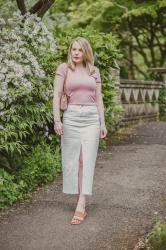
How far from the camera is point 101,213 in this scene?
6.82 metres

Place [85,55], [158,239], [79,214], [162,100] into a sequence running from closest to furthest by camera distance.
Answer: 1. [158,239]
2. [85,55]
3. [79,214]
4. [162,100]

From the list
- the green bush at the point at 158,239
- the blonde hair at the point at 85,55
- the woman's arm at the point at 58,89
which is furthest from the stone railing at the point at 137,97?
the green bush at the point at 158,239

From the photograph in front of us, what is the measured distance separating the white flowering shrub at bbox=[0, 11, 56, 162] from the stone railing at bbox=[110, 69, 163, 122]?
3.22 m

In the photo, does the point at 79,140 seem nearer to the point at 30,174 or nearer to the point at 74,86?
the point at 74,86

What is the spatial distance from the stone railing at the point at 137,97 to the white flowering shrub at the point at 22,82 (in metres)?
3.22

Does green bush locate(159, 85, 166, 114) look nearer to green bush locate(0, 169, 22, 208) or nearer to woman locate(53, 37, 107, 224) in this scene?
green bush locate(0, 169, 22, 208)

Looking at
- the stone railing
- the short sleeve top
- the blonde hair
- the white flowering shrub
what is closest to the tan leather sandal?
the short sleeve top

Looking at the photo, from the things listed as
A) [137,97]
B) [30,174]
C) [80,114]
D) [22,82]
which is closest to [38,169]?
[30,174]

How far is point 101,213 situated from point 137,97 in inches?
357

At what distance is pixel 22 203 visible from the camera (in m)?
7.38

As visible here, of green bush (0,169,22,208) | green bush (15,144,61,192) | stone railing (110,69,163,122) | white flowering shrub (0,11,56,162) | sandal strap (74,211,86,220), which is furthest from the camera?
stone railing (110,69,163,122)

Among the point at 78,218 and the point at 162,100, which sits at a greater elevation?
the point at 162,100

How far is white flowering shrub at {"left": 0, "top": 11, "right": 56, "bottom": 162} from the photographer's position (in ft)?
25.3

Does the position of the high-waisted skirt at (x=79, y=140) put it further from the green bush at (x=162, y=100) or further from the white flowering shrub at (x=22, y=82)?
the green bush at (x=162, y=100)
